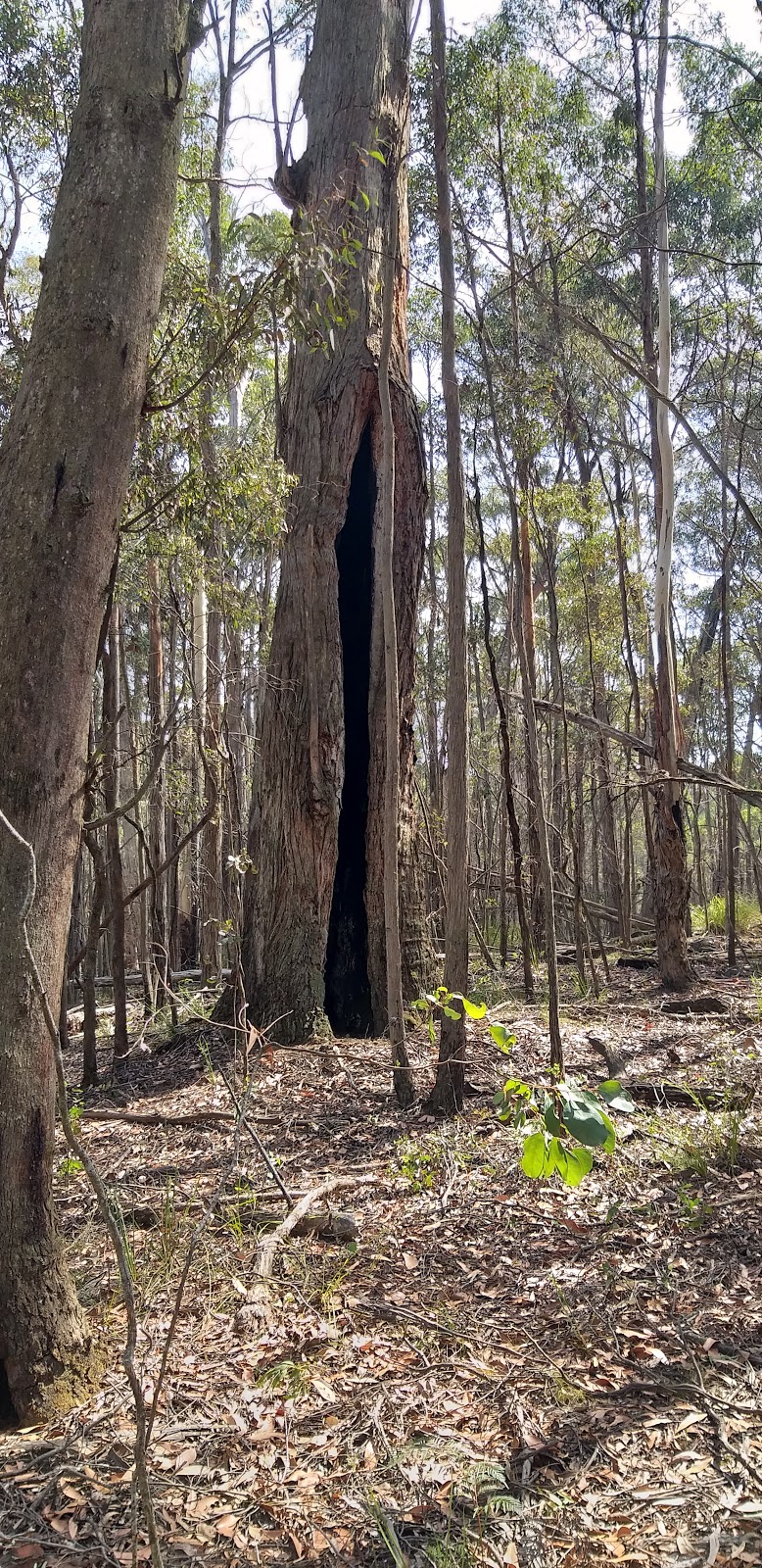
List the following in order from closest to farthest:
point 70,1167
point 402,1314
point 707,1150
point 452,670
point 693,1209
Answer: point 402,1314
point 693,1209
point 707,1150
point 70,1167
point 452,670

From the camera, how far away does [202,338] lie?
14.5ft

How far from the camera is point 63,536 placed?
237 cm

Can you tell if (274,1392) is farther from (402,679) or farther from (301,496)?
(301,496)

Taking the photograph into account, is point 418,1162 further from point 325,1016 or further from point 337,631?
point 337,631

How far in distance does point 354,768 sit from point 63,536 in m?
4.53

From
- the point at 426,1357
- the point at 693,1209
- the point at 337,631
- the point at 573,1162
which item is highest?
the point at 337,631

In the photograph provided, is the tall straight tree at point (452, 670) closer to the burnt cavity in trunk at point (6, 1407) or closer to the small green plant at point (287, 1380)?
the small green plant at point (287, 1380)

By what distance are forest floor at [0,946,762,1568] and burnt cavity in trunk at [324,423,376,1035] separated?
1.91 meters

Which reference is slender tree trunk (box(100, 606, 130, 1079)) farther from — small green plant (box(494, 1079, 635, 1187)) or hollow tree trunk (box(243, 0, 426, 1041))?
small green plant (box(494, 1079, 635, 1187))

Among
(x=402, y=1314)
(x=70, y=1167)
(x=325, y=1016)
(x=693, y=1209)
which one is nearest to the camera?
(x=402, y=1314)

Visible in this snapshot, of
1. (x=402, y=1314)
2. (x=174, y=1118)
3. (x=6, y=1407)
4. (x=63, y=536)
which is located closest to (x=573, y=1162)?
(x=402, y=1314)

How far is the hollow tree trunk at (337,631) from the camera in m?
6.17

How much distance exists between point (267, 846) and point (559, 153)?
35.2 ft

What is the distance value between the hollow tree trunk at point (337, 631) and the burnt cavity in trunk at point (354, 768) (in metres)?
0.01
